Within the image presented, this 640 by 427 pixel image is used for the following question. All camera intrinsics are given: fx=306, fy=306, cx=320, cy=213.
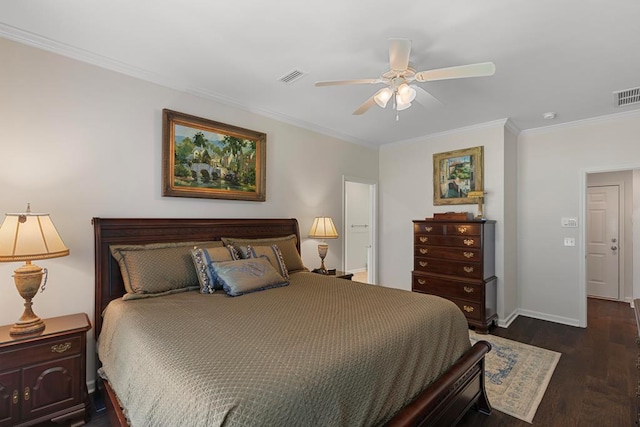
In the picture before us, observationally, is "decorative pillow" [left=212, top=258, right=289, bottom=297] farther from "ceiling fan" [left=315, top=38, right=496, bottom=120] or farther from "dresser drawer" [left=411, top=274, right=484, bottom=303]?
"dresser drawer" [left=411, top=274, right=484, bottom=303]

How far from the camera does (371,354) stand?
1405 mm

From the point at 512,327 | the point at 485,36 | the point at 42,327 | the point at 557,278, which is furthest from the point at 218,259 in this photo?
the point at 557,278

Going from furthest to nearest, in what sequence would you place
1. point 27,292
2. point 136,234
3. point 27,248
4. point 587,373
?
point 587,373 → point 136,234 → point 27,292 → point 27,248

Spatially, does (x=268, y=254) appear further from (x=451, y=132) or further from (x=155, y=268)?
(x=451, y=132)

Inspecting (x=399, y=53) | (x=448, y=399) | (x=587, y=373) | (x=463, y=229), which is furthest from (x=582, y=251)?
(x=399, y=53)

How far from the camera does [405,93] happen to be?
2342mm

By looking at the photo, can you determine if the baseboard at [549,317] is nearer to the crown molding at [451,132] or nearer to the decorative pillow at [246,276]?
the crown molding at [451,132]

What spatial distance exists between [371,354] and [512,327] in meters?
3.42

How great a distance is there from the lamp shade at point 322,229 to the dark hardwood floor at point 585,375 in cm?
228

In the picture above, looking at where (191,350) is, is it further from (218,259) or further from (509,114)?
(509,114)

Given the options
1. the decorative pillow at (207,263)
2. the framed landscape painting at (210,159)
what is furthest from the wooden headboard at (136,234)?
the decorative pillow at (207,263)

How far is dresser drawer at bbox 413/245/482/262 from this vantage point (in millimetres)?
3768

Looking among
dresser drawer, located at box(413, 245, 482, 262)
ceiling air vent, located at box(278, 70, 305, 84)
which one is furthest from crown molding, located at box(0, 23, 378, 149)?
dresser drawer, located at box(413, 245, 482, 262)

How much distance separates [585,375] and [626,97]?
2.78 meters
